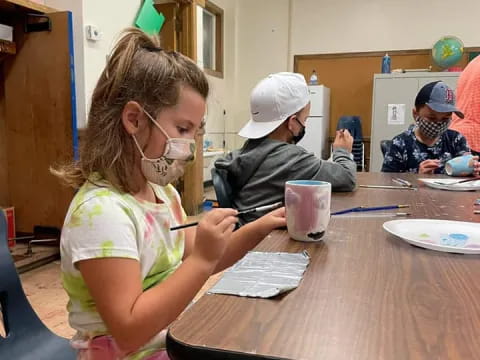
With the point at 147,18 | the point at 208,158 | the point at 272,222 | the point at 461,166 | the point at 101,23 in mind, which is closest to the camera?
the point at 272,222

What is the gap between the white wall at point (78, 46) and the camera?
8.78ft

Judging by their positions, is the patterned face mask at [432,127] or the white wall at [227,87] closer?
the patterned face mask at [432,127]

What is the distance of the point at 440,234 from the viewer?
33.8 inches

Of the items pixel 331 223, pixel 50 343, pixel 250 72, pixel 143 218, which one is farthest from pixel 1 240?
pixel 250 72

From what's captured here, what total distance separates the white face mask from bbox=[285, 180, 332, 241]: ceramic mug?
8.7 inches

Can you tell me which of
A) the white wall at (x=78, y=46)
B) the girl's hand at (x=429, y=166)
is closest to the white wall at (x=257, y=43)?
the white wall at (x=78, y=46)

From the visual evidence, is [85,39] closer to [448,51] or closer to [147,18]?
[147,18]

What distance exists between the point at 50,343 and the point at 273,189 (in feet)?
2.47

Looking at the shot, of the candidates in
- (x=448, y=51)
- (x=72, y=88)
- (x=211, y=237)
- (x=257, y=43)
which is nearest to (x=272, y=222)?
(x=211, y=237)

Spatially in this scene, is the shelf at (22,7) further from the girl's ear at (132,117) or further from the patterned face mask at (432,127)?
the patterned face mask at (432,127)

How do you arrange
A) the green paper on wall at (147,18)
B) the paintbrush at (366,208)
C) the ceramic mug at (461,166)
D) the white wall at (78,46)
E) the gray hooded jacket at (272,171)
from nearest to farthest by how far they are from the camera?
the paintbrush at (366,208)
the gray hooded jacket at (272,171)
the ceramic mug at (461,166)
the white wall at (78,46)
the green paper on wall at (147,18)

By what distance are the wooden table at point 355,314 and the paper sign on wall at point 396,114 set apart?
441 centimetres

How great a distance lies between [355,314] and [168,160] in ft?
1.51

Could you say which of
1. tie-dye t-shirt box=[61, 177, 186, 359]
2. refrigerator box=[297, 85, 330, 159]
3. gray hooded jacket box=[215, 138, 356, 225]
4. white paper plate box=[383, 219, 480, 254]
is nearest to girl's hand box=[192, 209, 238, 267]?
tie-dye t-shirt box=[61, 177, 186, 359]
